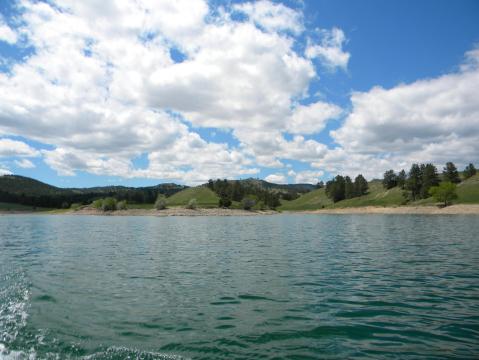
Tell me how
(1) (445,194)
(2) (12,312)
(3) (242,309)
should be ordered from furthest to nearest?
(1) (445,194) < (2) (12,312) < (3) (242,309)

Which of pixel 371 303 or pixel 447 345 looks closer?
pixel 447 345

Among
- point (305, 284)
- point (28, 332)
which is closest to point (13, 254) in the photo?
point (28, 332)

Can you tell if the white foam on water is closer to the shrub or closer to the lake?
the lake

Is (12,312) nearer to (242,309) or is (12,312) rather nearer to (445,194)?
(242,309)

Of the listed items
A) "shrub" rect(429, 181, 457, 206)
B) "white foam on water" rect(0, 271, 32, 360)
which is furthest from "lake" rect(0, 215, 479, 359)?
"shrub" rect(429, 181, 457, 206)

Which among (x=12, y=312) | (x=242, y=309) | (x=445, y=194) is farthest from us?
(x=445, y=194)

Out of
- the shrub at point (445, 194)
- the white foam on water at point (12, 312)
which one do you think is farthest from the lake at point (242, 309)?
the shrub at point (445, 194)

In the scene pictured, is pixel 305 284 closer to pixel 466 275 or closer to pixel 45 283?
pixel 466 275

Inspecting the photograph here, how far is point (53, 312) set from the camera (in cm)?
1902

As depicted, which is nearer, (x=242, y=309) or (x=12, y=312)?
(x=242, y=309)

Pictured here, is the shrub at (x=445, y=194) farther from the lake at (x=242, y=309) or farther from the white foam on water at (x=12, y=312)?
the white foam on water at (x=12, y=312)

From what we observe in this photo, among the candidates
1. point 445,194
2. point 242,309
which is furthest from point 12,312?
point 445,194

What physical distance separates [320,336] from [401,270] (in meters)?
18.1

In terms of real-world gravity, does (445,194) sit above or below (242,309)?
above
